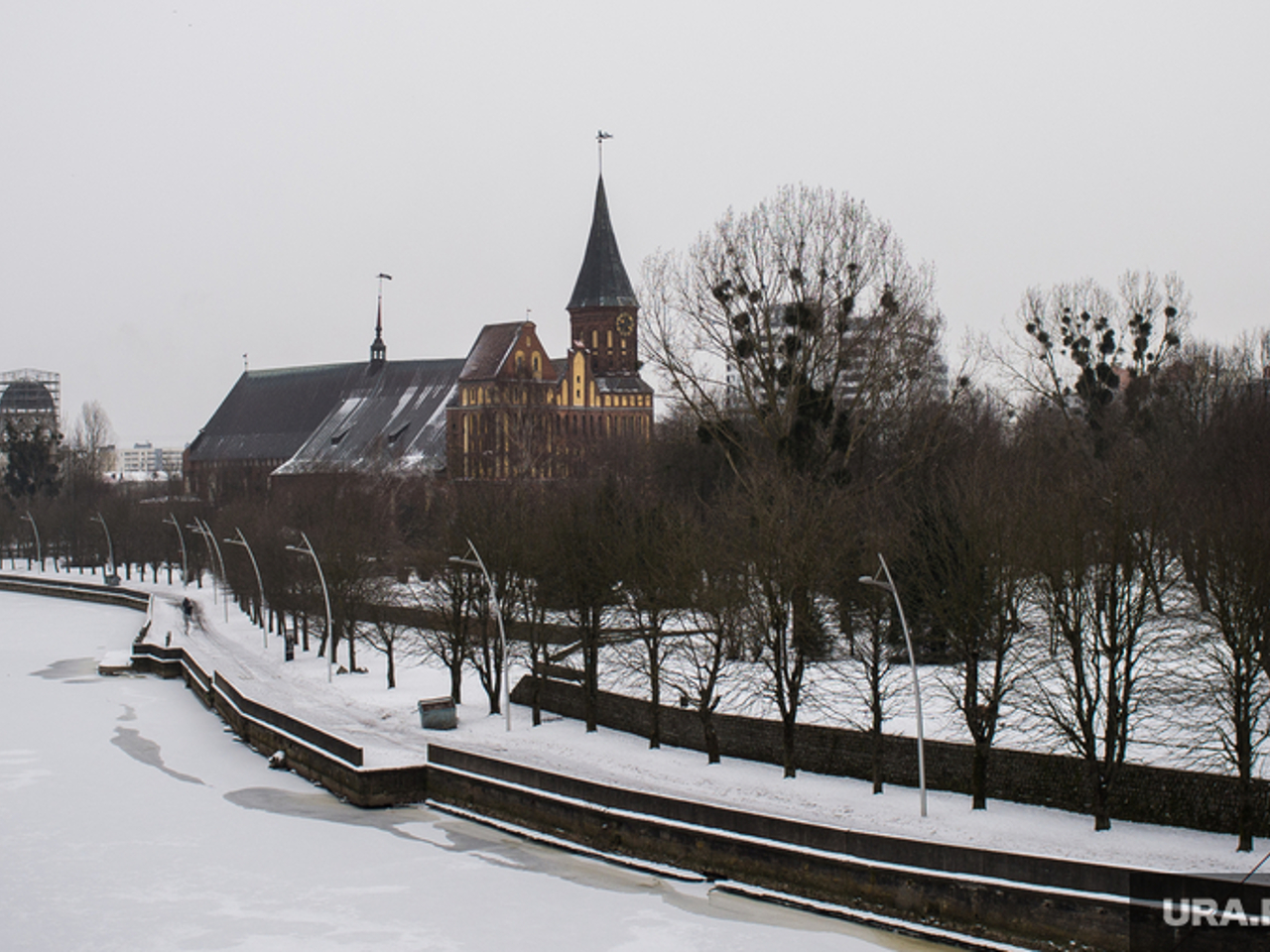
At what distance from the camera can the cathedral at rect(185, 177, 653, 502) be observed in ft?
278

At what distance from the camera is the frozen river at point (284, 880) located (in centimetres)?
2206

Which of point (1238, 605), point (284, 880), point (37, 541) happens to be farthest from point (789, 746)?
point (37, 541)

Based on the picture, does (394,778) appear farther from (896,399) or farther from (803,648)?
(896,399)

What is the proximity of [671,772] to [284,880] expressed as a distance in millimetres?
10246

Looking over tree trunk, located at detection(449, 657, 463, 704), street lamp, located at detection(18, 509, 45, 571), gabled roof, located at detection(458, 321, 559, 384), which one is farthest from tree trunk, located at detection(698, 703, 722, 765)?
street lamp, located at detection(18, 509, 45, 571)

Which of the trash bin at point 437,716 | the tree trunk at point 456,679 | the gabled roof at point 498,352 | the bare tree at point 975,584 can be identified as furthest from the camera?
the gabled roof at point 498,352

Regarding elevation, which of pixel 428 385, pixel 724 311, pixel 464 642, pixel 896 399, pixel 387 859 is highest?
pixel 428 385

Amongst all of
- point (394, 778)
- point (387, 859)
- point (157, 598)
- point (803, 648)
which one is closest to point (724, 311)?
point (803, 648)

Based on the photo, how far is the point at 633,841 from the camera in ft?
87.0

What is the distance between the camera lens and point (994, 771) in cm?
2719

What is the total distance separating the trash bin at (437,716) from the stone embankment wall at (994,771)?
210 inches

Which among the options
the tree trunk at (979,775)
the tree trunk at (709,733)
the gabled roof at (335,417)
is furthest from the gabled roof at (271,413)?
the tree trunk at (979,775)

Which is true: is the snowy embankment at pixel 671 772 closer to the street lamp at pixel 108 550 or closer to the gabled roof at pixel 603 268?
the street lamp at pixel 108 550

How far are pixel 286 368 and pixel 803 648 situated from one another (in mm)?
112215
